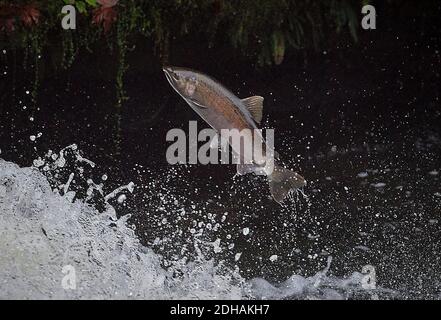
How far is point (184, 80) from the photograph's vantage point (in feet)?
8.50

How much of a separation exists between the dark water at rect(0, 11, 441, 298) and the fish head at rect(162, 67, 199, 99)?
135 cm

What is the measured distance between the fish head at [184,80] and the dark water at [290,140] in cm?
135

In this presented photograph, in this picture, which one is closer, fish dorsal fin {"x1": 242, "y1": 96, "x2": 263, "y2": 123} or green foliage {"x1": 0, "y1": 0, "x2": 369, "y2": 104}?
fish dorsal fin {"x1": 242, "y1": 96, "x2": 263, "y2": 123}

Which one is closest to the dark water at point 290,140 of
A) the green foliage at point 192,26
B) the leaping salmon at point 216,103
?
the green foliage at point 192,26

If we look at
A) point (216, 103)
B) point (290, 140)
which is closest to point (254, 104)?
point (216, 103)

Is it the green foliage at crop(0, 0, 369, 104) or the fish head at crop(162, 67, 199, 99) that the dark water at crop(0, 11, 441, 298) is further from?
the fish head at crop(162, 67, 199, 99)

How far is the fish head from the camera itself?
2576 mm

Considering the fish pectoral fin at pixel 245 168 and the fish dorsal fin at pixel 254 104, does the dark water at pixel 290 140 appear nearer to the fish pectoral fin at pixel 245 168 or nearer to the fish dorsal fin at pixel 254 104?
the fish pectoral fin at pixel 245 168

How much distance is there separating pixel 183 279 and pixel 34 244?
56 centimetres

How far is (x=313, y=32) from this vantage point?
4230 millimetres

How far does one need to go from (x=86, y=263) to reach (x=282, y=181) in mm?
831

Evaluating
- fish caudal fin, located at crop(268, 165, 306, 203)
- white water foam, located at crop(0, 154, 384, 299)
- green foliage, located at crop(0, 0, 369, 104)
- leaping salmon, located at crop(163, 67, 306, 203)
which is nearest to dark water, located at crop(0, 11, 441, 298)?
green foliage, located at crop(0, 0, 369, 104)

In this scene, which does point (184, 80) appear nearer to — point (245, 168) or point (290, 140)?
point (245, 168)
